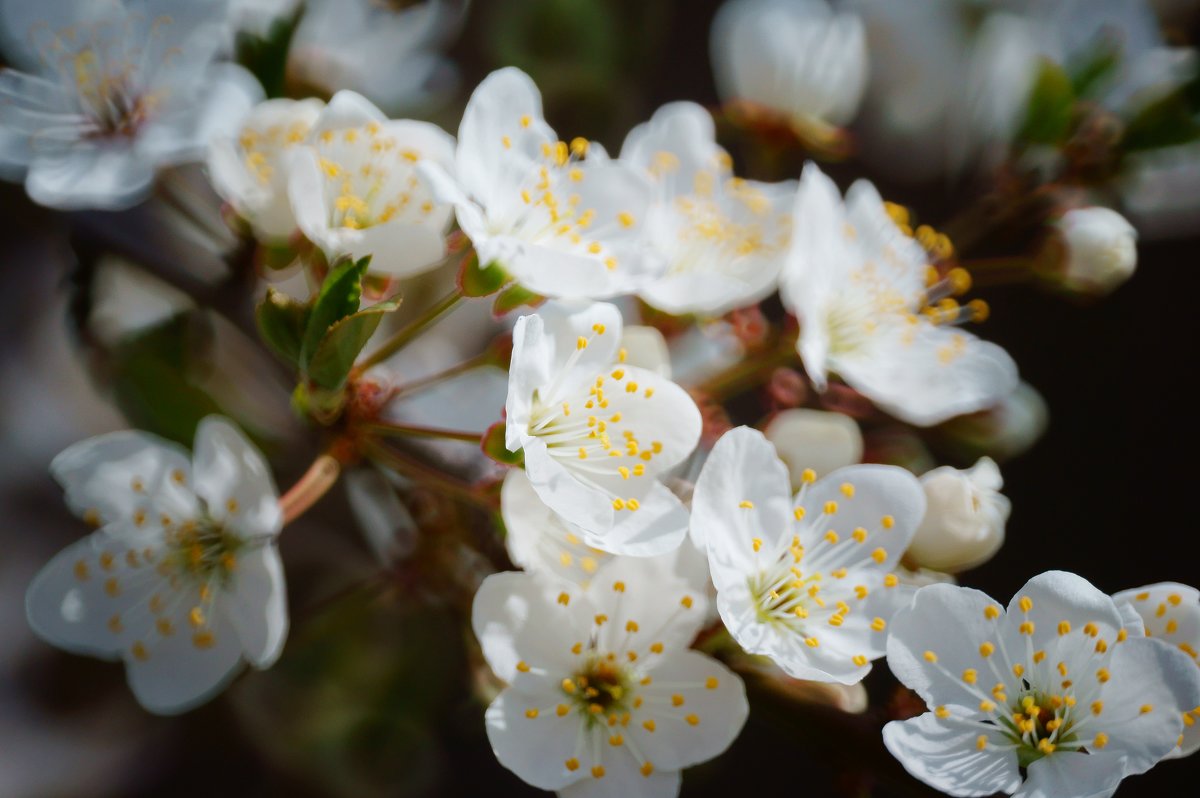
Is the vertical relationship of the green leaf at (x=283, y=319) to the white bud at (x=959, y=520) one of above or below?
above

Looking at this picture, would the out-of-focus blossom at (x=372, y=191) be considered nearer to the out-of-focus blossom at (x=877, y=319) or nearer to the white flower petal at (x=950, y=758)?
the out-of-focus blossom at (x=877, y=319)

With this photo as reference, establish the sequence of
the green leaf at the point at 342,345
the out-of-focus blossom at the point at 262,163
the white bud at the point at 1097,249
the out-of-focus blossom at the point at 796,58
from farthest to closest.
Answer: the out-of-focus blossom at the point at 796,58 < the white bud at the point at 1097,249 < the out-of-focus blossom at the point at 262,163 < the green leaf at the point at 342,345

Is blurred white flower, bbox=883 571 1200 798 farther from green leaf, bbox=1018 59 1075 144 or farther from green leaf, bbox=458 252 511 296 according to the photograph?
green leaf, bbox=1018 59 1075 144

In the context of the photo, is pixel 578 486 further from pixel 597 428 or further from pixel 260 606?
pixel 260 606

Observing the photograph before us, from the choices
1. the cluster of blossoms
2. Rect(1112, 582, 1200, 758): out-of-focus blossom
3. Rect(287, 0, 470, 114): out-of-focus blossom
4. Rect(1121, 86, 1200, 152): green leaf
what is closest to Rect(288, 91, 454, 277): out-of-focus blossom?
the cluster of blossoms

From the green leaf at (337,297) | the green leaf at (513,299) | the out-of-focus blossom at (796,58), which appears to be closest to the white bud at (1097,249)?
the out-of-focus blossom at (796,58)

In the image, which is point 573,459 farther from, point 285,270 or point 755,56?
point 755,56

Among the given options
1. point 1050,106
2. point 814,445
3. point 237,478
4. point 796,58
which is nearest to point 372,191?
point 237,478
